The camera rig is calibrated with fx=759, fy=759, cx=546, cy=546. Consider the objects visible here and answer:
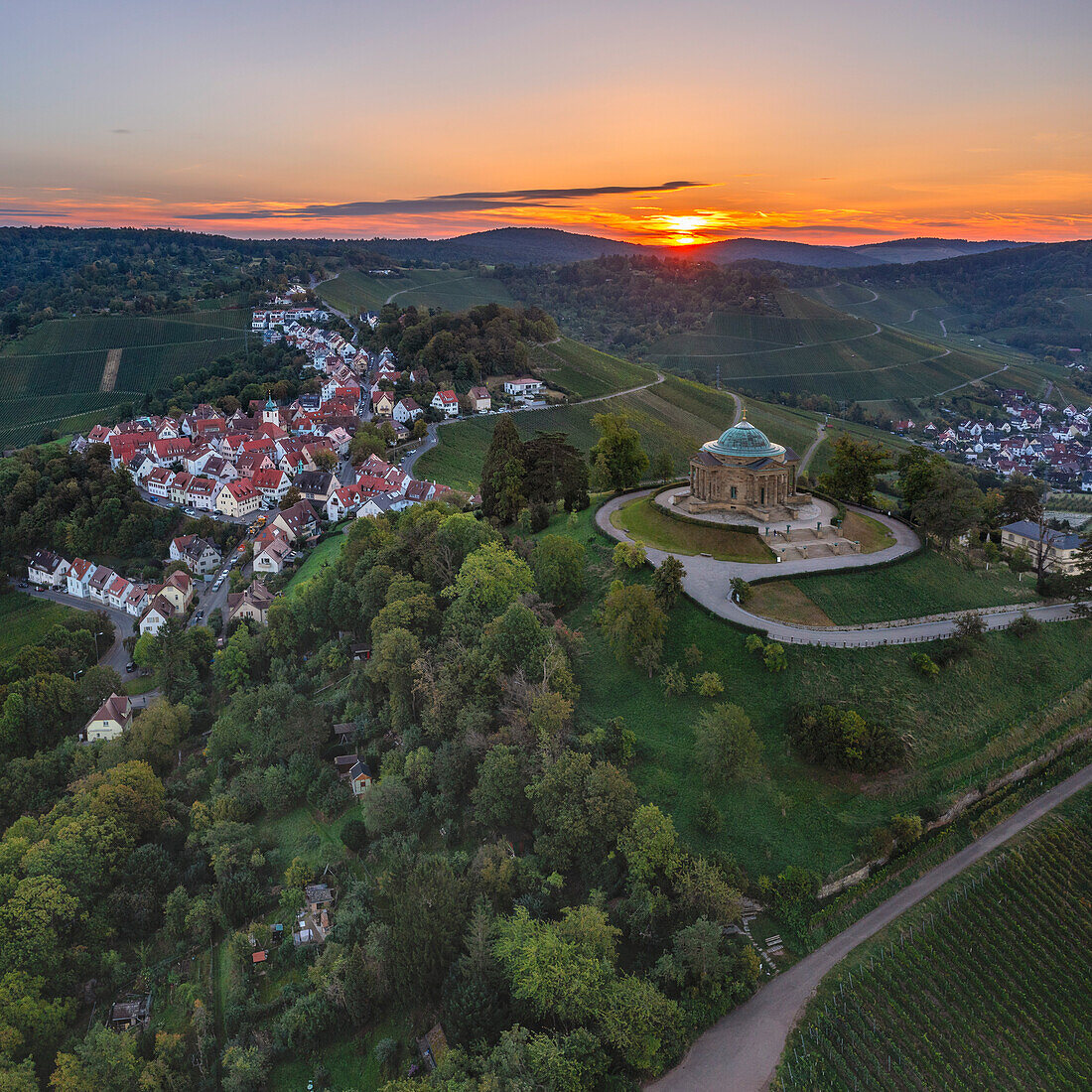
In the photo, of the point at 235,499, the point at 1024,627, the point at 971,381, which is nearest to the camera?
the point at 1024,627

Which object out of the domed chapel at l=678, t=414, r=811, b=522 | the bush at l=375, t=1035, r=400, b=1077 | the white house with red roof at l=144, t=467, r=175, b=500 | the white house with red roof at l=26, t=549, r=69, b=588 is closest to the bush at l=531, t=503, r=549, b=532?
the domed chapel at l=678, t=414, r=811, b=522

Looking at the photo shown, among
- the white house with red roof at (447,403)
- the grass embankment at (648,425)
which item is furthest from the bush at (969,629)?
the white house with red roof at (447,403)

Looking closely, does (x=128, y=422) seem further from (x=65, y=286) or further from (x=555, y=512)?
(x=65, y=286)

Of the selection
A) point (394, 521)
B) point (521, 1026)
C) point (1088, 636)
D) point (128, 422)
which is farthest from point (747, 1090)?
point (128, 422)

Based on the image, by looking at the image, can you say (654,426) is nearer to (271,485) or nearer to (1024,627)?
(271,485)

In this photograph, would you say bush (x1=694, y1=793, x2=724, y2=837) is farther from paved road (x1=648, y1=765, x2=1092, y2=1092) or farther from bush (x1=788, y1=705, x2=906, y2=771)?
paved road (x1=648, y1=765, x2=1092, y2=1092)

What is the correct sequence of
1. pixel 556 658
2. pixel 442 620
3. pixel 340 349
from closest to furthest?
pixel 556 658 → pixel 442 620 → pixel 340 349

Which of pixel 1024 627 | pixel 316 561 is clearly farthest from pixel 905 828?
pixel 316 561
